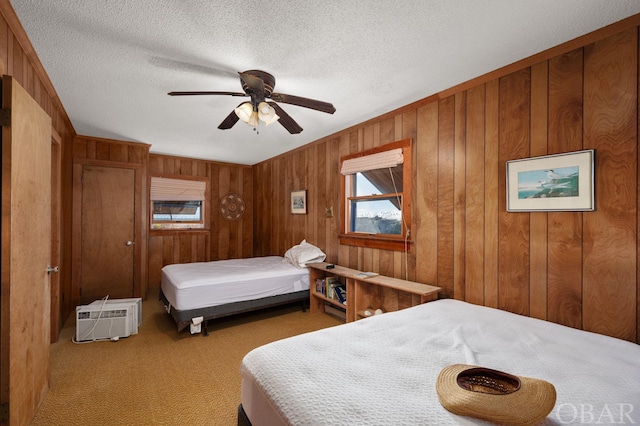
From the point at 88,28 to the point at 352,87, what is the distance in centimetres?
196

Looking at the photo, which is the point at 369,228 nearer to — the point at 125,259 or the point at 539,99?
the point at 539,99

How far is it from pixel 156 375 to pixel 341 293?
2.06 m

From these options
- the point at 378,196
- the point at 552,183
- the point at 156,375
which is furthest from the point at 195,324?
the point at 552,183

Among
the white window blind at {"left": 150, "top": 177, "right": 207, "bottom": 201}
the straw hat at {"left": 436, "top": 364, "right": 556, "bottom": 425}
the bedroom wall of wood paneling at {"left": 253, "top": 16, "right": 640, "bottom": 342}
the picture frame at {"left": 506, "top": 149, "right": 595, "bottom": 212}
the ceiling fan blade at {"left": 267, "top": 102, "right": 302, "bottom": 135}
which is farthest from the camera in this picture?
the white window blind at {"left": 150, "top": 177, "right": 207, "bottom": 201}

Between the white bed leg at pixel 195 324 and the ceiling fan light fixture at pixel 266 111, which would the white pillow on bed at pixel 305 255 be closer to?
the white bed leg at pixel 195 324

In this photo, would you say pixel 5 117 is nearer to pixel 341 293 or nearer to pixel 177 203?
pixel 341 293

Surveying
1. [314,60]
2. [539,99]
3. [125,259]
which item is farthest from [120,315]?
[539,99]

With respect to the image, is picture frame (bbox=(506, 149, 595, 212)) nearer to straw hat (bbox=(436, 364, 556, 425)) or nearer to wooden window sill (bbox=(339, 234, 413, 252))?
wooden window sill (bbox=(339, 234, 413, 252))

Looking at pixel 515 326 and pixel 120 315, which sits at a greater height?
pixel 515 326

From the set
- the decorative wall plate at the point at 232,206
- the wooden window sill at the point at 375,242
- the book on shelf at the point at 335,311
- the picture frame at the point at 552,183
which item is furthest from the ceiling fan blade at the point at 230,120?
the decorative wall plate at the point at 232,206

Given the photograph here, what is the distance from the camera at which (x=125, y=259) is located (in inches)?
175

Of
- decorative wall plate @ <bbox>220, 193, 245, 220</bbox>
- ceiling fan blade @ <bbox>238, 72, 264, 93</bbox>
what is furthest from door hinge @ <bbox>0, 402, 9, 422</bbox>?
decorative wall plate @ <bbox>220, 193, 245, 220</bbox>

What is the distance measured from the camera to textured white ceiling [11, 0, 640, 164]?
1.61 metres

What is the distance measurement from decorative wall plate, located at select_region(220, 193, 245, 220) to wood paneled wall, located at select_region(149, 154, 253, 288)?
0.23ft
